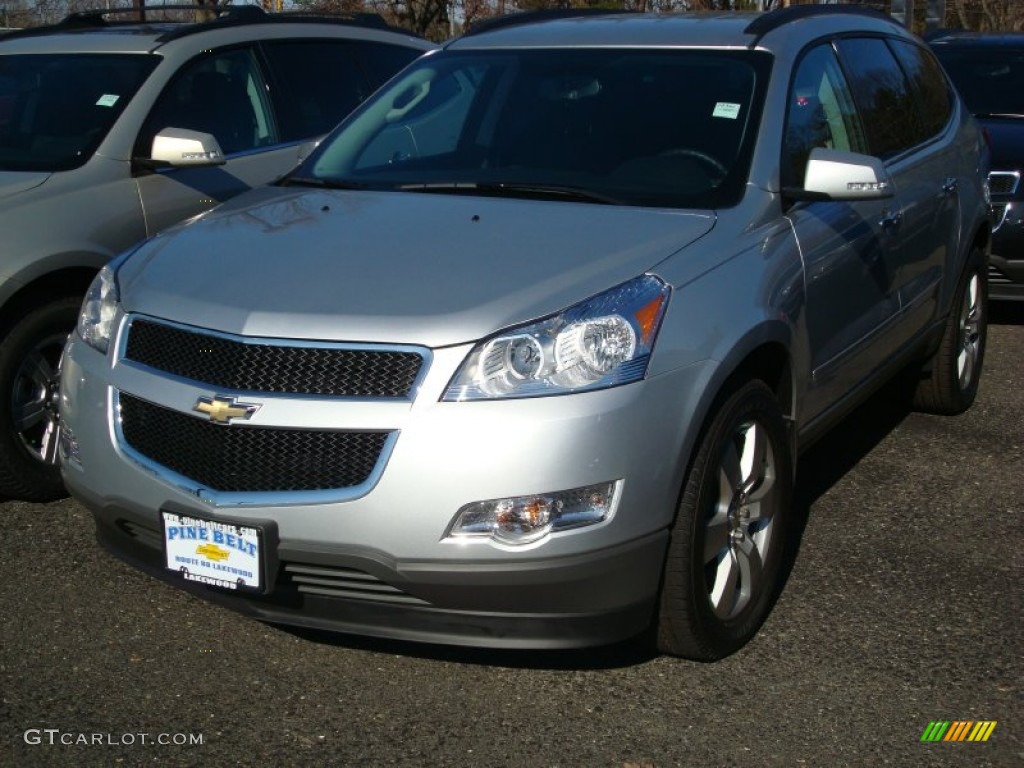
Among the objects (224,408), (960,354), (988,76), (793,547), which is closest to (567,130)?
(793,547)

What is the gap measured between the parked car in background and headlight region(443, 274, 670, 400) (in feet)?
16.0

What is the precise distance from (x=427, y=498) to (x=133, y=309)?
113cm

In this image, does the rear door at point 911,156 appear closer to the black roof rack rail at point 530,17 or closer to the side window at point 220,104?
the black roof rack rail at point 530,17

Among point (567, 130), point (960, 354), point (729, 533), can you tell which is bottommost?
point (960, 354)

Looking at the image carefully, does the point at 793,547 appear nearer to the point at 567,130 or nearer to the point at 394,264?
the point at 567,130

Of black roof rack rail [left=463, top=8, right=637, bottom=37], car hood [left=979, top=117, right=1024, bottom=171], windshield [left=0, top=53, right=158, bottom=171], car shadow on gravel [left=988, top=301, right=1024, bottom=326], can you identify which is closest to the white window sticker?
black roof rack rail [left=463, top=8, right=637, bottom=37]

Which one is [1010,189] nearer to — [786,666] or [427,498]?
[786,666]

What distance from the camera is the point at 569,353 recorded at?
3.46m

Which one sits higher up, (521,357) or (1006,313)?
(521,357)

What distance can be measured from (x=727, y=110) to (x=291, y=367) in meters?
1.90

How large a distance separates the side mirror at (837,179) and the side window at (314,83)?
2979 millimetres

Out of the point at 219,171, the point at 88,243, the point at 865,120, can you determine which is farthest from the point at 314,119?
the point at 865,120

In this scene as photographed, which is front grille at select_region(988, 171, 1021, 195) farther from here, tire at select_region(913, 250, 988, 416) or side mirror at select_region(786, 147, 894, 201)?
side mirror at select_region(786, 147, 894, 201)

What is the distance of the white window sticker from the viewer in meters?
4.58
